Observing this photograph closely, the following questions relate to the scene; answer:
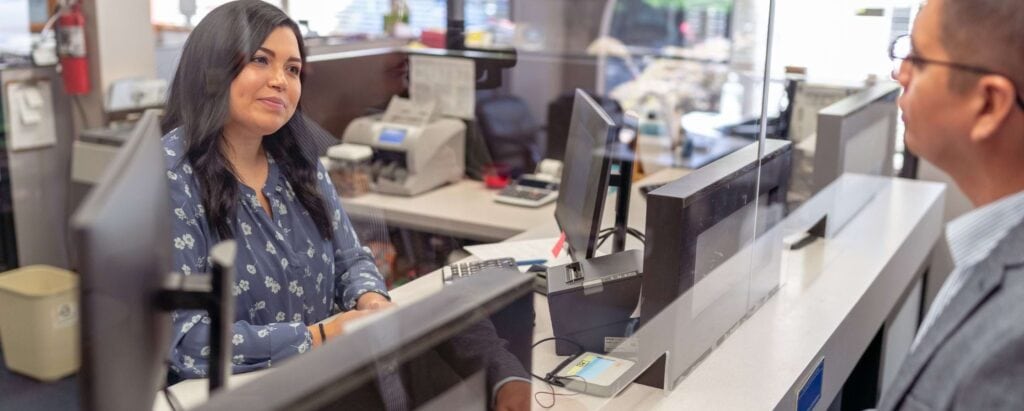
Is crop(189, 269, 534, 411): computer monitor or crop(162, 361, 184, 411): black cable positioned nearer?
crop(189, 269, 534, 411): computer monitor

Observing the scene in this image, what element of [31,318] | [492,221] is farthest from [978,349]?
[31,318]

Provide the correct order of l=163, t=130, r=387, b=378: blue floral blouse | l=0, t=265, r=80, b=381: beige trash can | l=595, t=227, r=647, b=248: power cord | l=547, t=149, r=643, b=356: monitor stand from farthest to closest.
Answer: l=0, t=265, r=80, b=381: beige trash can → l=595, t=227, r=647, b=248: power cord → l=547, t=149, r=643, b=356: monitor stand → l=163, t=130, r=387, b=378: blue floral blouse

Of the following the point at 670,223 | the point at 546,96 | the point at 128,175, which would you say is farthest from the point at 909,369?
the point at 546,96

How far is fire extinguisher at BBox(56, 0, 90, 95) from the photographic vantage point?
118 inches

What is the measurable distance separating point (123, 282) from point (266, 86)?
744mm

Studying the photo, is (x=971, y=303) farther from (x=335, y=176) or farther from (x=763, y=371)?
(x=335, y=176)

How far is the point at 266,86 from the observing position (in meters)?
1.45

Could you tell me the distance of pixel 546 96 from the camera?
14.9ft

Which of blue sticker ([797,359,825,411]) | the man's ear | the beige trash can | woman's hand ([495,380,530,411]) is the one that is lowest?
Answer: the beige trash can

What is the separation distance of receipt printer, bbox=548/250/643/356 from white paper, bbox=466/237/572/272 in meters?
0.44

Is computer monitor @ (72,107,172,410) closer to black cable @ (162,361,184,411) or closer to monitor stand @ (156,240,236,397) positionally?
monitor stand @ (156,240,236,397)

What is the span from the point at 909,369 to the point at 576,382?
580mm

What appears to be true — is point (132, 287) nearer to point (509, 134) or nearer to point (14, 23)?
point (509, 134)

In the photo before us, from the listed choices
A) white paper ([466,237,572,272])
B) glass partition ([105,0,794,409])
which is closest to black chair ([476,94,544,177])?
glass partition ([105,0,794,409])
